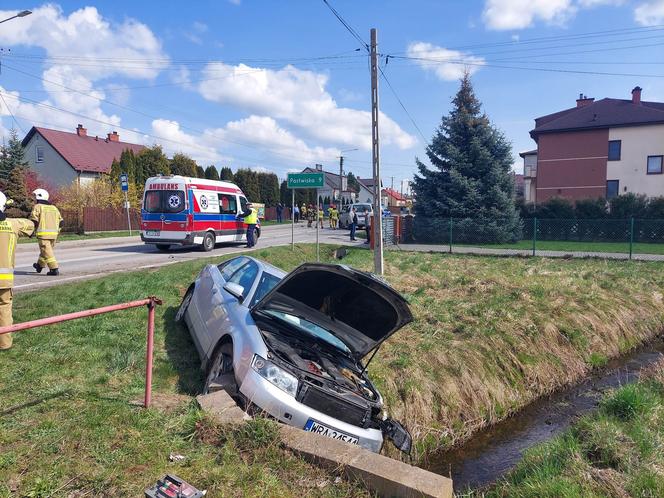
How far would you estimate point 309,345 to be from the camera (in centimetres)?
512

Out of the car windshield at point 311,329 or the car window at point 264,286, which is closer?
the car windshield at point 311,329

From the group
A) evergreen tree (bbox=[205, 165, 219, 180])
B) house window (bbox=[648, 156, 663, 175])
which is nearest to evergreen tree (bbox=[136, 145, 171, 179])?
evergreen tree (bbox=[205, 165, 219, 180])

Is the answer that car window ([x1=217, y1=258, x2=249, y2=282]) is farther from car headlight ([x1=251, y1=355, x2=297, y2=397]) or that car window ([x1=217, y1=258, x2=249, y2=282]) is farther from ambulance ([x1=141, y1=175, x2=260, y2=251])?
ambulance ([x1=141, y1=175, x2=260, y2=251])

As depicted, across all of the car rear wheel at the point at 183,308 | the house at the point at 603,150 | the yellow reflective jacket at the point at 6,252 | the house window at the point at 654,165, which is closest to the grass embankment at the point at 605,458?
the car rear wheel at the point at 183,308

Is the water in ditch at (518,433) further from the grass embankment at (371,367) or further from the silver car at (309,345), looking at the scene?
the silver car at (309,345)

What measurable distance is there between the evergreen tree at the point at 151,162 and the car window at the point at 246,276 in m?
33.4

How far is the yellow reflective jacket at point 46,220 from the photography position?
32.7 ft

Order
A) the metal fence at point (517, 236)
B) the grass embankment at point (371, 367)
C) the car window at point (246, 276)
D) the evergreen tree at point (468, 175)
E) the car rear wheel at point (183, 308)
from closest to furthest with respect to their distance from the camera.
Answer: the grass embankment at point (371, 367) < the car window at point (246, 276) < the car rear wheel at point (183, 308) < the metal fence at point (517, 236) < the evergreen tree at point (468, 175)

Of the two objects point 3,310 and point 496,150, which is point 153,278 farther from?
point 496,150

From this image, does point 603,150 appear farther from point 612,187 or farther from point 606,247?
point 606,247

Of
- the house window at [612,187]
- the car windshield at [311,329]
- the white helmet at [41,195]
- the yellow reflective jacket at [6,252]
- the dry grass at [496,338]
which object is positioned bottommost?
the dry grass at [496,338]

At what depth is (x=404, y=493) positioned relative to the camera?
3.21 meters

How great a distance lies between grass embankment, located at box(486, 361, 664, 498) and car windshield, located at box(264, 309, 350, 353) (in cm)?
199

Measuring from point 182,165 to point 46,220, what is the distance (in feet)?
107
